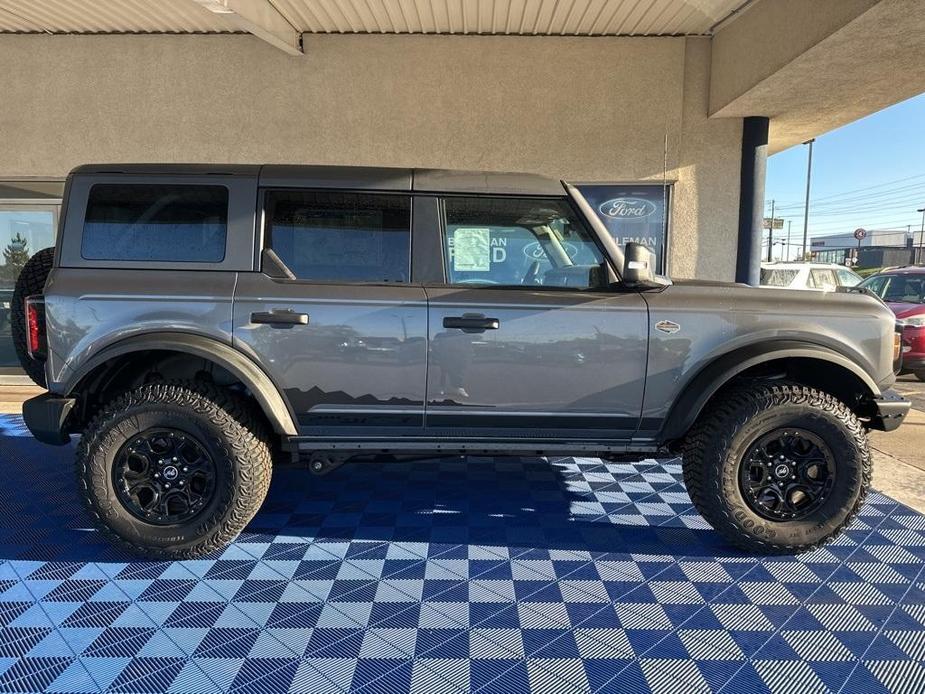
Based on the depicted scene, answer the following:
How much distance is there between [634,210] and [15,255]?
7.62 meters

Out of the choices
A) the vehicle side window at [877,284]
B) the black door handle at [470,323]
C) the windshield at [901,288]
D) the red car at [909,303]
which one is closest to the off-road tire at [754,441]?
the black door handle at [470,323]

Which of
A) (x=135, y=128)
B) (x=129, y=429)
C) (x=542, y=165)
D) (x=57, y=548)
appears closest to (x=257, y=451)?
(x=129, y=429)

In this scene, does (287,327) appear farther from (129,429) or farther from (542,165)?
(542,165)

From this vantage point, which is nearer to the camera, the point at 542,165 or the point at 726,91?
the point at 726,91

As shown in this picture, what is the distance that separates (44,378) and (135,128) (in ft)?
15.9

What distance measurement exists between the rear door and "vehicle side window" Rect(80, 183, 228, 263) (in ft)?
0.83

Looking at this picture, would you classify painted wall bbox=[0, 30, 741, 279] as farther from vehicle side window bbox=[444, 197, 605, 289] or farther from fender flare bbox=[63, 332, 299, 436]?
fender flare bbox=[63, 332, 299, 436]

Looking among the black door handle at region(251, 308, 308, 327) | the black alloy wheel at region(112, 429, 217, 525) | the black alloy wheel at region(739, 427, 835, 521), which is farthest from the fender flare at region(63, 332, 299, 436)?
the black alloy wheel at region(739, 427, 835, 521)

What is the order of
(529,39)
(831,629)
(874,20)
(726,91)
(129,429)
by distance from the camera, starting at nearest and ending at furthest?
(831,629) → (129,429) → (874,20) → (726,91) → (529,39)

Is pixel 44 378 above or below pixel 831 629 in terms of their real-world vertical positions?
above

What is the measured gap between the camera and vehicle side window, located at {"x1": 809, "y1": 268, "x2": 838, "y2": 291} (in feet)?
34.6

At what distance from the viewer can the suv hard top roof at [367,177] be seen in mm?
3068

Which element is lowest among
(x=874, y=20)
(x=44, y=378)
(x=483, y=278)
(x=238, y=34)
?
(x=44, y=378)

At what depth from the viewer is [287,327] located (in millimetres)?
2945
